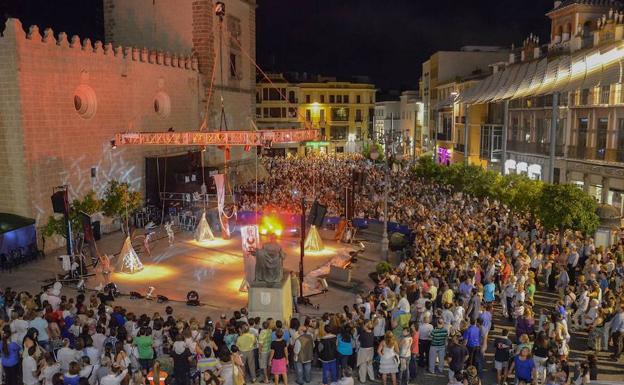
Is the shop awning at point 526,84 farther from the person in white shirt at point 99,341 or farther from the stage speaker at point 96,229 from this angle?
the person in white shirt at point 99,341

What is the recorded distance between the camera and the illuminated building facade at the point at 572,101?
2429cm

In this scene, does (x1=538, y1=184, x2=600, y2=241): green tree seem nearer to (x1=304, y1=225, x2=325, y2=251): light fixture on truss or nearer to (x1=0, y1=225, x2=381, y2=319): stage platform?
(x1=0, y1=225, x2=381, y2=319): stage platform

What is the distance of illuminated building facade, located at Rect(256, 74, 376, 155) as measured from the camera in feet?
241

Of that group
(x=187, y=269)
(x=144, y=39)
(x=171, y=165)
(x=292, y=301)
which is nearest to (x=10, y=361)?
(x=292, y=301)

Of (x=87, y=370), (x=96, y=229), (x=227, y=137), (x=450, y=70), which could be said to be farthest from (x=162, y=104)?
(x=450, y=70)

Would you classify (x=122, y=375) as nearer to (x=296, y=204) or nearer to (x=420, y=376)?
(x=420, y=376)

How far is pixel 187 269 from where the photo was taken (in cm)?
1934

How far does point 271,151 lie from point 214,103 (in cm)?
3611

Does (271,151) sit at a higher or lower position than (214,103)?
lower

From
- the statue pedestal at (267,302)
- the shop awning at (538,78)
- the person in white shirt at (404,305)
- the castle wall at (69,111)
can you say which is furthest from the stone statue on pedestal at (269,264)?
the shop awning at (538,78)

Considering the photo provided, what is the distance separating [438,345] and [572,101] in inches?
1017

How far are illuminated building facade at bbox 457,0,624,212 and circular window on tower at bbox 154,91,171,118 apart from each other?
18.0 metres

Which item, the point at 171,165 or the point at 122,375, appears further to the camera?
the point at 171,165

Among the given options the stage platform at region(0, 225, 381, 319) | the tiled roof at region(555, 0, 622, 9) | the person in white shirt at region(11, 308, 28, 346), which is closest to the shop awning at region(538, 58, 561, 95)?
the stage platform at region(0, 225, 381, 319)
